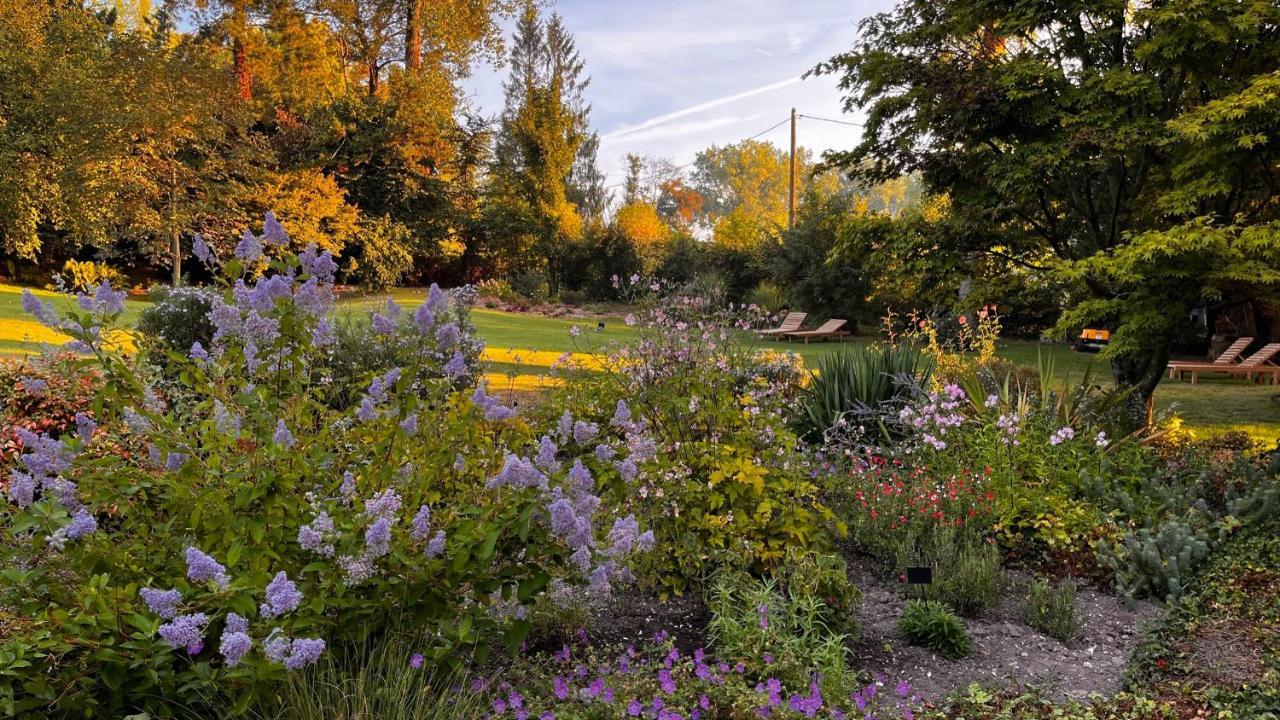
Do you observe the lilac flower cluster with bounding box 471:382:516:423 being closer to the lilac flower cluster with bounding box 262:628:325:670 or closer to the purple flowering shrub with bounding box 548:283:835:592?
the purple flowering shrub with bounding box 548:283:835:592

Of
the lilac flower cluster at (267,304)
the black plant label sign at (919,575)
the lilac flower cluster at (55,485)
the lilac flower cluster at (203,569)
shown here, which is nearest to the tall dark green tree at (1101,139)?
the black plant label sign at (919,575)

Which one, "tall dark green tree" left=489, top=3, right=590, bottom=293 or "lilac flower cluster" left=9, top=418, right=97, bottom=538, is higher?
"tall dark green tree" left=489, top=3, right=590, bottom=293

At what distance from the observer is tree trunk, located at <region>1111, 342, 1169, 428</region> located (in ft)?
22.4

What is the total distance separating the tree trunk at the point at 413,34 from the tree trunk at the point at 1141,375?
75.8 feet

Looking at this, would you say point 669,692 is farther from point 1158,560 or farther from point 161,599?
point 1158,560

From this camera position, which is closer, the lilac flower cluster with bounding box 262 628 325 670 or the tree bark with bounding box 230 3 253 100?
the lilac flower cluster with bounding box 262 628 325 670

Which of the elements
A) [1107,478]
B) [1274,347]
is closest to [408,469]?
[1107,478]

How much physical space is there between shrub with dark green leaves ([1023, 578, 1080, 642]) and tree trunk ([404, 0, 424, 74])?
2559 cm

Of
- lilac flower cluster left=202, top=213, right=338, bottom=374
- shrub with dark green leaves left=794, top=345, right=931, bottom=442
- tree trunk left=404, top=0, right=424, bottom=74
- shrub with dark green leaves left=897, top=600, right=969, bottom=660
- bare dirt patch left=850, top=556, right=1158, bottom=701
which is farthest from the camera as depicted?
tree trunk left=404, top=0, right=424, bottom=74

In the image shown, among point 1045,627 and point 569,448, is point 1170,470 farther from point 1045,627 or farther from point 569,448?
point 569,448

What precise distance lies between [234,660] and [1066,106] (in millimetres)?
7956

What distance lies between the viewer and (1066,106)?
7.26 m

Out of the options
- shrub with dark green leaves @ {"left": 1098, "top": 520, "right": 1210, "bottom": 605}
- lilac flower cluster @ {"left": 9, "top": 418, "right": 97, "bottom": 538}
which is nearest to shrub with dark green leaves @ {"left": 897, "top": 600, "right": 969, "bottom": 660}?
shrub with dark green leaves @ {"left": 1098, "top": 520, "right": 1210, "bottom": 605}

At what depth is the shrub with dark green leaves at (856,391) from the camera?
6.29m
